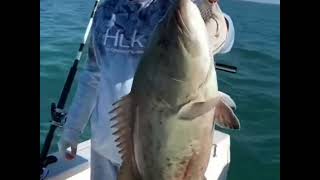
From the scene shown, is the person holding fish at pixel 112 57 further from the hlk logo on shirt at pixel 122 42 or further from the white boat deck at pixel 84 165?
the white boat deck at pixel 84 165

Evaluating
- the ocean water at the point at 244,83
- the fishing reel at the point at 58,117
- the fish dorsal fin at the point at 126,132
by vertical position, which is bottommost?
the ocean water at the point at 244,83

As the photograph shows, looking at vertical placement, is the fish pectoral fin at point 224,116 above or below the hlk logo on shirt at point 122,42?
below

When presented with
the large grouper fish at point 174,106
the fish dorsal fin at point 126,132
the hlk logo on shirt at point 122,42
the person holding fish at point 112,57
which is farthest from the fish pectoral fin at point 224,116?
the hlk logo on shirt at point 122,42

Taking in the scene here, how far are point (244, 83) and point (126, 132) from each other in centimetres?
754

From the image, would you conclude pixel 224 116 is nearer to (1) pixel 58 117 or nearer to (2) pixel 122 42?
(2) pixel 122 42

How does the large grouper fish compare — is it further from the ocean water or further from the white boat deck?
the ocean water

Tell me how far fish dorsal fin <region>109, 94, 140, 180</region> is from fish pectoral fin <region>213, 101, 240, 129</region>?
21 centimetres

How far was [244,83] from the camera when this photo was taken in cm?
863

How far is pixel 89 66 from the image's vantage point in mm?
2113

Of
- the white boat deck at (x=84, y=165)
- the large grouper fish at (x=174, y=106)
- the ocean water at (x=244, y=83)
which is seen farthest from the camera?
the ocean water at (x=244, y=83)

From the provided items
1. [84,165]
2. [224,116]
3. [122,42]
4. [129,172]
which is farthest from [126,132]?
[84,165]

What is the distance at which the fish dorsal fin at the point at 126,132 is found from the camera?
4.08ft

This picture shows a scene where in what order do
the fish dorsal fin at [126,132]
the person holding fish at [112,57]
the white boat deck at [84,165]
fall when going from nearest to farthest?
1. the fish dorsal fin at [126,132]
2. the person holding fish at [112,57]
3. the white boat deck at [84,165]

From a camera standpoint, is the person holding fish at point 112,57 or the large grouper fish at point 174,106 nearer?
the large grouper fish at point 174,106
